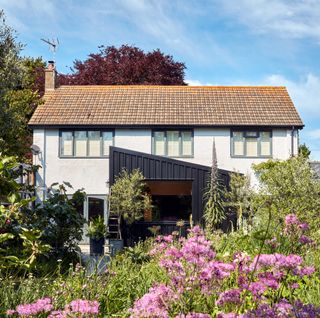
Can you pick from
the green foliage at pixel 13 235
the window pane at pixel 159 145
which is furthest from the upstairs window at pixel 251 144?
the green foliage at pixel 13 235

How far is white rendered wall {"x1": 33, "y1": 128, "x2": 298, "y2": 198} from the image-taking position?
25.4m

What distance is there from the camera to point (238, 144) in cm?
2578

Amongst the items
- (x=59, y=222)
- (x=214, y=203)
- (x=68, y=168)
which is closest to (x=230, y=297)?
(x=59, y=222)

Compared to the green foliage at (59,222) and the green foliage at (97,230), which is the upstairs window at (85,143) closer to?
the green foliage at (97,230)

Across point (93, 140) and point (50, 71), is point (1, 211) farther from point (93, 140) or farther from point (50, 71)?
point (50, 71)

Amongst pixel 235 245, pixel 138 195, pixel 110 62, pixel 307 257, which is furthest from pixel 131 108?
pixel 307 257

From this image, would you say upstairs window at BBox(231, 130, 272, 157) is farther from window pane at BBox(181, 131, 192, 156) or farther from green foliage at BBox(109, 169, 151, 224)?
green foliage at BBox(109, 169, 151, 224)

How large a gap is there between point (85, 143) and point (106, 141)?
1.02 meters

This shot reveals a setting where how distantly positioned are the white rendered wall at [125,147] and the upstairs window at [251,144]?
0.24 m

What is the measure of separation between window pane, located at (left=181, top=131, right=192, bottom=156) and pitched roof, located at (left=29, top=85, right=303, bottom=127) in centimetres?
63

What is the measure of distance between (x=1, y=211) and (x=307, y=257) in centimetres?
413

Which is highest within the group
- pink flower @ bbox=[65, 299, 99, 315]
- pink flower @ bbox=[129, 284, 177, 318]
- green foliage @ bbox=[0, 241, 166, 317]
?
pink flower @ bbox=[129, 284, 177, 318]

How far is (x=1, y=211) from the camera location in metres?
7.16

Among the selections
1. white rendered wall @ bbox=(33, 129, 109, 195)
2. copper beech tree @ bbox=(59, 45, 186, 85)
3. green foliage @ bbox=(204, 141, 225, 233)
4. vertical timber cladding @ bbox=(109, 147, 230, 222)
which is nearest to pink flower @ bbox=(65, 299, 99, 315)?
green foliage @ bbox=(204, 141, 225, 233)
